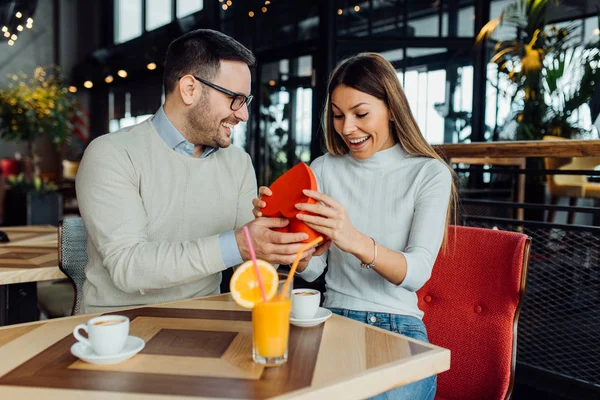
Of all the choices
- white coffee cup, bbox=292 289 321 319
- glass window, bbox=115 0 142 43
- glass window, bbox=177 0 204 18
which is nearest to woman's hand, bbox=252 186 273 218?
white coffee cup, bbox=292 289 321 319

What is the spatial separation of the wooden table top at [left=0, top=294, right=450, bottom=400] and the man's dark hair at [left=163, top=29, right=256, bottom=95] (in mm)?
829

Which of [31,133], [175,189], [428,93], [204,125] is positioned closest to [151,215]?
[175,189]

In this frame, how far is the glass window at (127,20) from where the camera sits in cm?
1077

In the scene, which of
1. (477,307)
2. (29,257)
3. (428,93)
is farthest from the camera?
(428,93)

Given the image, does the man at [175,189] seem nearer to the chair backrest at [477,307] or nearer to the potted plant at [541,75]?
the chair backrest at [477,307]

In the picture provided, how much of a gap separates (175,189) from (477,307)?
97 centimetres

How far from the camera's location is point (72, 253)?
2127mm

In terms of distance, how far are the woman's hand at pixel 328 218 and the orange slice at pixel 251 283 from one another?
0.31 meters

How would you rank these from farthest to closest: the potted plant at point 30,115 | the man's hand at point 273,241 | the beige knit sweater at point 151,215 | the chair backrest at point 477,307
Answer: the potted plant at point 30,115
the chair backrest at point 477,307
the beige knit sweater at point 151,215
the man's hand at point 273,241

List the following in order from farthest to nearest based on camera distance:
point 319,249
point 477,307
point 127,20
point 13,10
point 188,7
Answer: point 127,20 → point 188,7 → point 13,10 → point 477,307 → point 319,249

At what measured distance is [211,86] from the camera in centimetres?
178

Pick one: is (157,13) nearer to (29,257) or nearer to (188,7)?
(188,7)

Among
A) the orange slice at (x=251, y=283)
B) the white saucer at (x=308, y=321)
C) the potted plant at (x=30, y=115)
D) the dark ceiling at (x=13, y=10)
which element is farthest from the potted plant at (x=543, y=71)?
the orange slice at (x=251, y=283)

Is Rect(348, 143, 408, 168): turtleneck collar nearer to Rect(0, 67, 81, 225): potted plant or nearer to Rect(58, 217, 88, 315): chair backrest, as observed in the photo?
Rect(58, 217, 88, 315): chair backrest
